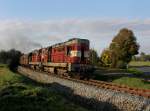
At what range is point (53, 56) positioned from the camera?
43.5 metres

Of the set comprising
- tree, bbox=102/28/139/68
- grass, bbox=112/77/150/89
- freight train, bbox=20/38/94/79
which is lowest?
grass, bbox=112/77/150/89

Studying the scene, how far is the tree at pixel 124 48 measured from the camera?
68938 mm

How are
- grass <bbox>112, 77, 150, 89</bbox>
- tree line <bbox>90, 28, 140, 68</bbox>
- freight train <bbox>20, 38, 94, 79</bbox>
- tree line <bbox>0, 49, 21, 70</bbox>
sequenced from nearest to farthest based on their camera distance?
grass <bbox>112, 77, 150, 89</bbox>, freight train <bbox>20, 38, 94, 79</bbox>, tree line <bbox>90, 28, 140, 68</bbox>, tree line <bbox>0, 49, 21, 70</bbox>

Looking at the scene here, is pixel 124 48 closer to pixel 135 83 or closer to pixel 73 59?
pixel 73 59

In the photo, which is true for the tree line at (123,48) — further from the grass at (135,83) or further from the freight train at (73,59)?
the grass at (135,83)

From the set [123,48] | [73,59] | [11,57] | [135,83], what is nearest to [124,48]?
[123,48]

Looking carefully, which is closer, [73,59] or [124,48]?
[73,59]

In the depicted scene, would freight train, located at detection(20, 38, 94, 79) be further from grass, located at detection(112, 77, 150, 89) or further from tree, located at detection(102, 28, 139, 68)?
tree, located at detection(102, 28, 139, 68)

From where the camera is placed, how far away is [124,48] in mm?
69312

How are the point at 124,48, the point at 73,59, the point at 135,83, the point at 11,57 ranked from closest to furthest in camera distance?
the point at 135,83, the point at 73,59, the point at 124,48, the point at 11,57

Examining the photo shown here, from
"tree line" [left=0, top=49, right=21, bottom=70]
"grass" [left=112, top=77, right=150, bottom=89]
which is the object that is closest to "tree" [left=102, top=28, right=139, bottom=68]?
"tree line" [left=0, top=49, right=21, bottom=70]

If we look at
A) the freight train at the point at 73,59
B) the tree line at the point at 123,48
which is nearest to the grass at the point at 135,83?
the freight train at the point at 73,59

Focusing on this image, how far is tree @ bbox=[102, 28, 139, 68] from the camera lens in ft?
226

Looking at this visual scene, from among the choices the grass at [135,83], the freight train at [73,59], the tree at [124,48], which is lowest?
the grass at [135,83]
